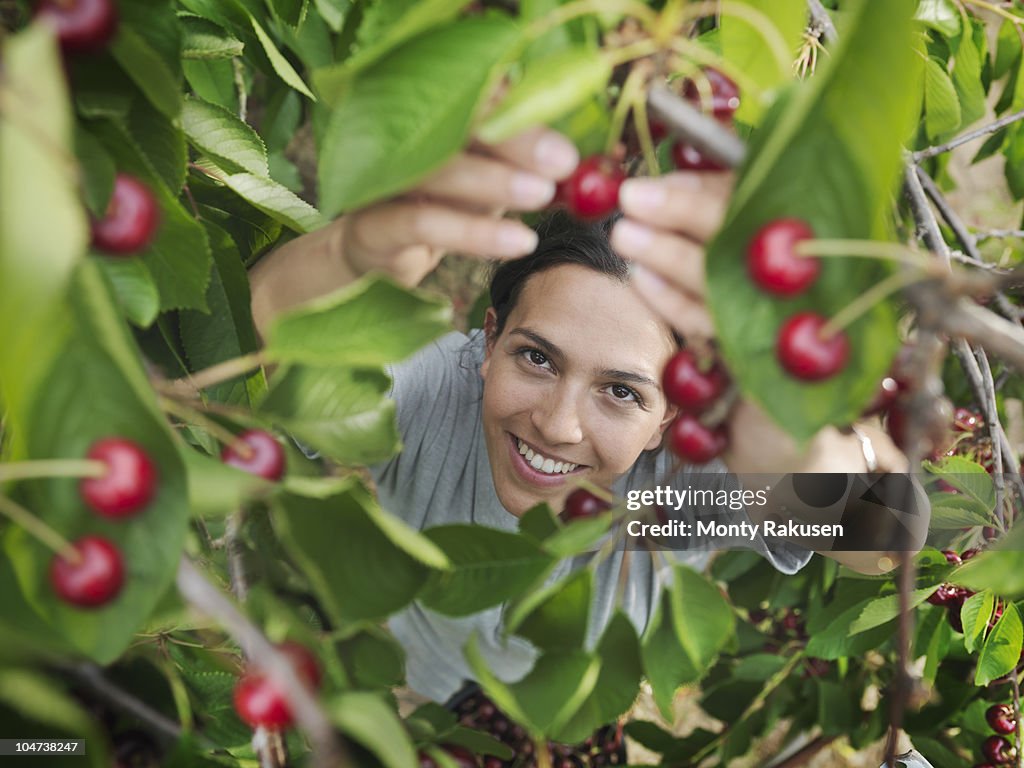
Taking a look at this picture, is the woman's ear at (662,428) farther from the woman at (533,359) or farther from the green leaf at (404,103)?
the green leaf at (404,103)

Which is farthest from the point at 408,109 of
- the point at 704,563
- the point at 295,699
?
the point at 704,563

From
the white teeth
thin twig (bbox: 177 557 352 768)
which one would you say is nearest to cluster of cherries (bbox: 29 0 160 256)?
thin twig (bbox: 177 557 352 768)

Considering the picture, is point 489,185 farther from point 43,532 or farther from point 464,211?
point 43,532

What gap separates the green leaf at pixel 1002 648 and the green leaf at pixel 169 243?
3.42 ft

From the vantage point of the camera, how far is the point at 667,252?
57 centimetres

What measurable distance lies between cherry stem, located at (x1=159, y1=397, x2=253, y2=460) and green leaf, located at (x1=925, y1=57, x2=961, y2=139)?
1.09 metres

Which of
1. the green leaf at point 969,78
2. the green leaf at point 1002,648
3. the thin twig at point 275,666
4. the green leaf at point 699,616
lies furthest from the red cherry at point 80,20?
the green leaf at point 969,78

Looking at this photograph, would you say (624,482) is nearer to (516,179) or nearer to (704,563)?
(704,563)

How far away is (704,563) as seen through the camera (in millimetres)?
2027

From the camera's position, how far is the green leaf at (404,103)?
531 mm

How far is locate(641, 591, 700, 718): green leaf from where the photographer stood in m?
0.77

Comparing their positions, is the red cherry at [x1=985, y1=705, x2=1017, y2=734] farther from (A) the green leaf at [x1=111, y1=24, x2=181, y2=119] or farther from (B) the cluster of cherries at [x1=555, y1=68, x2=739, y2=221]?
(A) the green leaf at [x1=111, y1=24, x2=181, y2=119]

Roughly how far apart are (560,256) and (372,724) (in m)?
1.07

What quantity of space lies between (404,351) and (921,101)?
3.83ft
